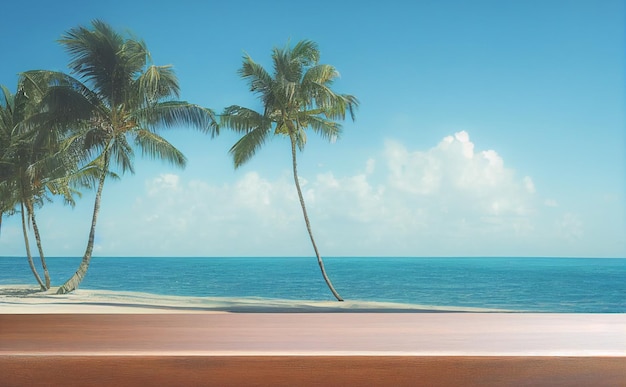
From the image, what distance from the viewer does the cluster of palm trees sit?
597 centimetres

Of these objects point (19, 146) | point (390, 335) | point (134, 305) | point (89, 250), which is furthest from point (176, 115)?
point (390, 335)

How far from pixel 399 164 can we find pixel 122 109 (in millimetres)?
12127

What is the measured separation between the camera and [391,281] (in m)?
17.0

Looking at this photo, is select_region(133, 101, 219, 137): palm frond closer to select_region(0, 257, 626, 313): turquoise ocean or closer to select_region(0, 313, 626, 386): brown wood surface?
select_region(0, 313, 626, 386): brown wood surface

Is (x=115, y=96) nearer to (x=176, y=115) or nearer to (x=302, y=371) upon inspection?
(x=176, y=115)

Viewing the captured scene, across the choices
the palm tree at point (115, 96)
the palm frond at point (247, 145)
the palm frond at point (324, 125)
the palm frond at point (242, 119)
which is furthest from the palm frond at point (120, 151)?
the palm frond at point (324, 125)

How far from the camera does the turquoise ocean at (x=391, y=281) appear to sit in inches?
→ 579

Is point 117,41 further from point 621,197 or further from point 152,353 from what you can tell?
point 621,197

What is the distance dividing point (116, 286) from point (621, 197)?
1365 centimetres

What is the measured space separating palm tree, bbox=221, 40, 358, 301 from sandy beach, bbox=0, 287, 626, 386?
5549mm

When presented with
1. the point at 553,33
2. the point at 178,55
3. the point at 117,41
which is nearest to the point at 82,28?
the point at 117,41

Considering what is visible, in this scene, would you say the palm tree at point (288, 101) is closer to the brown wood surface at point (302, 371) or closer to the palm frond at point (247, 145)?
the palm frond at point (247, 145)

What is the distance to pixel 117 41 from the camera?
20.0ft

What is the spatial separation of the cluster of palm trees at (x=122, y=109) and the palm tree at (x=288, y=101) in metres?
0.01
